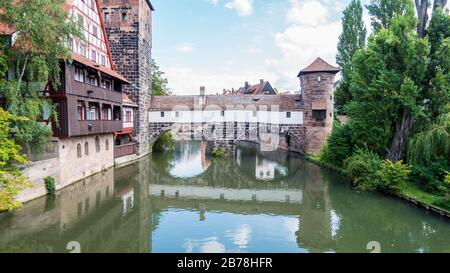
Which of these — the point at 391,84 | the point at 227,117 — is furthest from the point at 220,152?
the point at 391,84

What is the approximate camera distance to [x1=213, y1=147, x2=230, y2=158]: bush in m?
32.1

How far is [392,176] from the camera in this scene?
16125mm

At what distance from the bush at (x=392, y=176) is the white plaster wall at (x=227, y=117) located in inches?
673

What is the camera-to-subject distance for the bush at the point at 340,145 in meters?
23.2

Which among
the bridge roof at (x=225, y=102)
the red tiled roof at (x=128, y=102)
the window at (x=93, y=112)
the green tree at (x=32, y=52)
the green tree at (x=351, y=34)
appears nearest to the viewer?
the green tree at (x=32, y=52)

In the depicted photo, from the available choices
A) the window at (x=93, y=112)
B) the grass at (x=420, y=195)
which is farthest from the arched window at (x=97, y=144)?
the grass at (x=420, y=195)

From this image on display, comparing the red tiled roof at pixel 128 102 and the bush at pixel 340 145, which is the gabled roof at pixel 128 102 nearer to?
the red tiled roof at pixel 128 102

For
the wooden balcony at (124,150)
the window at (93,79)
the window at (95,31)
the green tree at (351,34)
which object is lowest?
the wooden balcony at (124,150)

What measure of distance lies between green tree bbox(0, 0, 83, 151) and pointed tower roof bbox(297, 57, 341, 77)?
22727 mm

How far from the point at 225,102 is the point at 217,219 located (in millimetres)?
21574
